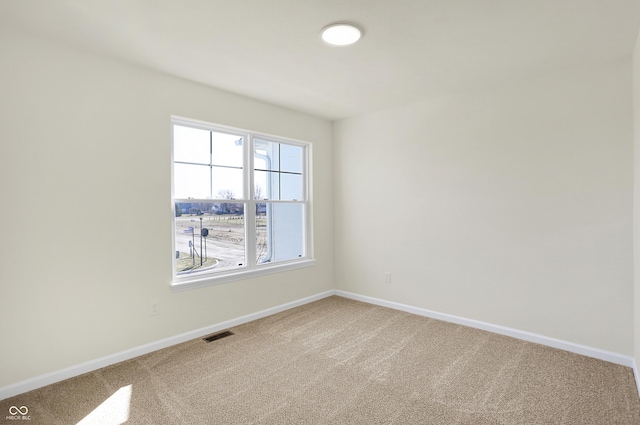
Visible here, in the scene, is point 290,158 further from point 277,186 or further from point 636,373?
point 636,373

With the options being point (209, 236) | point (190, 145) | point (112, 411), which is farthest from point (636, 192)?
point (112, 411)

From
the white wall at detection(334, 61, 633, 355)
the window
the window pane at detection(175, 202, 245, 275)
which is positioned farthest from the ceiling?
the window pane at detection(175, 202, 245, 275)

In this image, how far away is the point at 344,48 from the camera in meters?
2.49

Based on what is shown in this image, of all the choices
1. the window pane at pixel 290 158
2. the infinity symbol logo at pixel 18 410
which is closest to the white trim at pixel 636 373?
the window pane at pixel 290 158

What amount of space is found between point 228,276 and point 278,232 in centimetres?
92

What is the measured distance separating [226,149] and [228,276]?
1367mm

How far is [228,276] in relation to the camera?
135 inches

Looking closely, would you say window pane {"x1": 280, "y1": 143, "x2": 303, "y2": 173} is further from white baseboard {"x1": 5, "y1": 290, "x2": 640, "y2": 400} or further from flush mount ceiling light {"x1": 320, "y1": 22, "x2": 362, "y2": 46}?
flush mount ceiling light {"x1": 320, "y1": 22, "x2": 362, "y2": 46}

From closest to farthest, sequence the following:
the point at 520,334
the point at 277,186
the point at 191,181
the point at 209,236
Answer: the point at 520,334 < the point at 191,181 < the point at 209,236 < the point at 277,186

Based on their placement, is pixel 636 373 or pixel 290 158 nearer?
pixel 636 373

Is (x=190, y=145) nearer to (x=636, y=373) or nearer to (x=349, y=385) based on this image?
(x=349, y=385)

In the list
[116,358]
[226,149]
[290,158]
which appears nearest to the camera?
[116,358]

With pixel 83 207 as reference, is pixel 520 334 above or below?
below

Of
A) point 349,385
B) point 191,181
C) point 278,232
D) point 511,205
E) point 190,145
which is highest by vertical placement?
point 190,145
